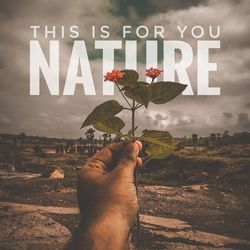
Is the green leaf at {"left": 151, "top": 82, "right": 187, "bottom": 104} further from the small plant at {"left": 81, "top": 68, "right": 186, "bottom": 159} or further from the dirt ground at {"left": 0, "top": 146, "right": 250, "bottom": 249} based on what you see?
the dirt ground at {"left": 0, "top": 146, "right": 250, "bottom": 249}

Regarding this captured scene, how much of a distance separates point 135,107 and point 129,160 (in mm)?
263

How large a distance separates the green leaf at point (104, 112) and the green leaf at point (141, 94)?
0.09 metres

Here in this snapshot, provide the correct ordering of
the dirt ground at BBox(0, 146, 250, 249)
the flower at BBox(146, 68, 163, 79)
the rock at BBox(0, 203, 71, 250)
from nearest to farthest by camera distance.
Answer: the flower at BBox(146, 68, 163, 79), the rock at BBox(0, 203, 71, 250), the dirt ground at BBox(0, 146, 250, 249)

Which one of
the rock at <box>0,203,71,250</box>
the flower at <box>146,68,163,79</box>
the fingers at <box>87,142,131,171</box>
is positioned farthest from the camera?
the rock at <box>0,203,71,250</box>

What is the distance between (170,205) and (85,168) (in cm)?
678

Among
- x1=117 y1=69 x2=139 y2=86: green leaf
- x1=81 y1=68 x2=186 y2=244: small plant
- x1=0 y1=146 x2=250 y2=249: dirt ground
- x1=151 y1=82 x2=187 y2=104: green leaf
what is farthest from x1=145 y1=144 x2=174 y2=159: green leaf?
x1=0 y1=146 x2=250 y2=249: dirt ground

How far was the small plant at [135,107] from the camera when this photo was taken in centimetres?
161

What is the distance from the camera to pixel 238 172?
13.7 meters

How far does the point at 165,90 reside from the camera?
1700 millimetres

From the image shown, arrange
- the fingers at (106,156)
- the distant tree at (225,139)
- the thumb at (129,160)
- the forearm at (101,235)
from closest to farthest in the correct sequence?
the forearm at (101,235), the thumb at (129,160), the fingers at (106,156), the distant tree at (225,139)

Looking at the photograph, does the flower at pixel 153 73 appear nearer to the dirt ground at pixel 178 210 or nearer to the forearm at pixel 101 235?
the forearm at pixel 101 235

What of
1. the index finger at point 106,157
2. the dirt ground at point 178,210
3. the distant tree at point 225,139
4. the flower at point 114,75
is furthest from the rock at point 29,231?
the distant tree at point 225,139

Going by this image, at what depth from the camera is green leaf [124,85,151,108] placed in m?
1.58

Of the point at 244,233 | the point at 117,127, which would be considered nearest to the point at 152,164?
the point at 244,233
